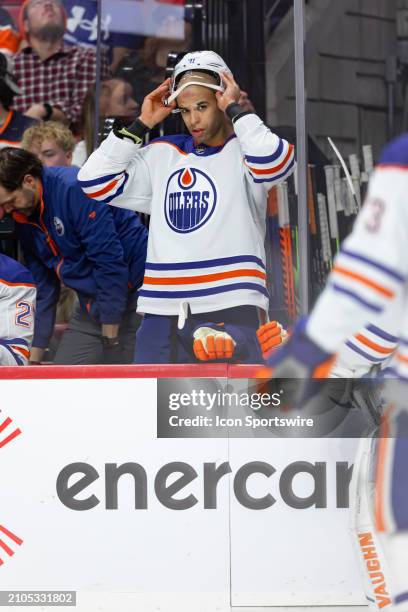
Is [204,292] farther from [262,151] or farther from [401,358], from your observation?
[401,358]

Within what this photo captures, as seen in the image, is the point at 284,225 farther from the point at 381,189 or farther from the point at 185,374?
the point at 381,189

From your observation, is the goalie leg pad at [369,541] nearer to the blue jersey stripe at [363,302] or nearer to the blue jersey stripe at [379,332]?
the blue jersey stripe at [379,332]

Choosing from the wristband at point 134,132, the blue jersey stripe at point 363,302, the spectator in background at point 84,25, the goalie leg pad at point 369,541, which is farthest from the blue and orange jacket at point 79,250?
the blue jersey stripe at point 363,302

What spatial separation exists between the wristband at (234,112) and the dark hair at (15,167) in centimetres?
83

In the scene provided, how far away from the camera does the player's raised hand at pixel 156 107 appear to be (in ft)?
12.9

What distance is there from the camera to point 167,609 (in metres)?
3.41

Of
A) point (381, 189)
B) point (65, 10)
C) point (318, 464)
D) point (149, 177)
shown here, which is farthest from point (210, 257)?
point (65, 10)

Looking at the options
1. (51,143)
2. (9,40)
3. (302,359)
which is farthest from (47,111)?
(302,359)

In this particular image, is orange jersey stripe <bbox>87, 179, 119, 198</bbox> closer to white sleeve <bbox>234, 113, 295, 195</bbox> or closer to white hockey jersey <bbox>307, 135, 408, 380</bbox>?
white sleeve <bbox>234, 113, 295, 195</bbox>

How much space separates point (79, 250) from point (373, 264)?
2.32 meters

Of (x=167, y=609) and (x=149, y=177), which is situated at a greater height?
(x=149, y=177)

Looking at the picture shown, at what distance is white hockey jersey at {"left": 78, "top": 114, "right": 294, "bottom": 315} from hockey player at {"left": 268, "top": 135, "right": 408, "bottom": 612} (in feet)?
4.79

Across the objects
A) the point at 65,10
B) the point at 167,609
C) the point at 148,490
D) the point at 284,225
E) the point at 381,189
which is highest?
the point at 65,10

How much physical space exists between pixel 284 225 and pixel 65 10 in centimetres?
195
